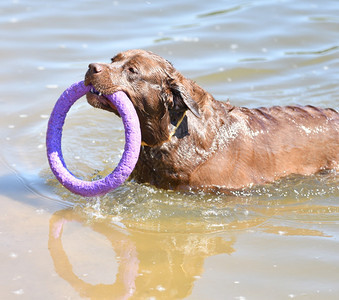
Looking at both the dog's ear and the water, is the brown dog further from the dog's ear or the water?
the water

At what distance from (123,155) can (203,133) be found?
1.06m

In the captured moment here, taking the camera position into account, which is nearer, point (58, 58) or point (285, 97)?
point (285, 97)

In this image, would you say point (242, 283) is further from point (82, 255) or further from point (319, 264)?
point (82, 255)

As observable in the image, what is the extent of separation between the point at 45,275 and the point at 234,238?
1.92m

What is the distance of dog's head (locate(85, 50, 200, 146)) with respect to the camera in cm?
641

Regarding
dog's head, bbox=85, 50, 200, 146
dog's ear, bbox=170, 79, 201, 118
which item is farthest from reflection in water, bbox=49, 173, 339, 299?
dog's ear, bbox=170, 79, 201, 118

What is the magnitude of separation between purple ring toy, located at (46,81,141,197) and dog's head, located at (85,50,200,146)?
14cm

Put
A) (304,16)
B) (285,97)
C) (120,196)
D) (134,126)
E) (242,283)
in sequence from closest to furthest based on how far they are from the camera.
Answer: (242,283) < (134,126) < (120,196) < (285,97) < (304,16)

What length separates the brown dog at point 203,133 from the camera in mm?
6570

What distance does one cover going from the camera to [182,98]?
260 inches

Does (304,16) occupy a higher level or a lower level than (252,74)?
higher

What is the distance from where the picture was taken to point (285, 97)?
10.8 metres

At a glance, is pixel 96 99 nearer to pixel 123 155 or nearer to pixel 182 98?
pixel 123 155

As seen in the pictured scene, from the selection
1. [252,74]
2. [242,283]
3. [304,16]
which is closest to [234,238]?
[242,283]
